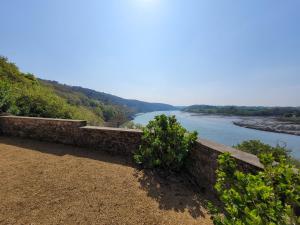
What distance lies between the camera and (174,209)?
3246mm

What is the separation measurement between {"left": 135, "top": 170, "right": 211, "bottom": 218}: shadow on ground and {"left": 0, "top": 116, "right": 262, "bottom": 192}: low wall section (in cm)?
34

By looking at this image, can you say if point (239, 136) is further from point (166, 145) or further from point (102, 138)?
point (166, 145)

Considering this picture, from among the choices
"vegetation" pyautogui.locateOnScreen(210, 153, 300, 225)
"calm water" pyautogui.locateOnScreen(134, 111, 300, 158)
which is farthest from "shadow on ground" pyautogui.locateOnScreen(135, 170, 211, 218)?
"calm water" pyautogui.locateOnScreen(134, 111, 300, 158)

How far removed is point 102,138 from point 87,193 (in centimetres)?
229

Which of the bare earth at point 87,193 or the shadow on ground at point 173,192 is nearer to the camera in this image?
the bare earth at point 87,193

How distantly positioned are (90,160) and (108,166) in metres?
0.59

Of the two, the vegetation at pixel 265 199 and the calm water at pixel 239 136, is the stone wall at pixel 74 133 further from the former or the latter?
the calm water at pixel 239 136

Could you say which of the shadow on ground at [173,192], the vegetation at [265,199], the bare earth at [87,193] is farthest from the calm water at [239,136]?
the vegetation at [265,199]

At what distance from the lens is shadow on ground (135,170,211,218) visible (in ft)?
10.9

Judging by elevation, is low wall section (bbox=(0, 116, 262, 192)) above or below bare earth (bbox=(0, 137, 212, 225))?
above

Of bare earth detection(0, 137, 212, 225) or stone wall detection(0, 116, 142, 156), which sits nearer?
bare earth detection(0, 137, 212, 225)

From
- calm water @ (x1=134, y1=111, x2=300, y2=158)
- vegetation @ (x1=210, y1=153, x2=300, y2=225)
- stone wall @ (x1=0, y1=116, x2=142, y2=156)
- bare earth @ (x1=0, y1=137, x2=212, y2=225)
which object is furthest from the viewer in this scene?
calm water @ (x1=134, y1=111, x2=300, y2=158)

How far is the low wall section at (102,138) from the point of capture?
13.0ft

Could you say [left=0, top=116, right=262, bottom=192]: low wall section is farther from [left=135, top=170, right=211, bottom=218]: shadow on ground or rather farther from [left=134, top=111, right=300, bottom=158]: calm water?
[left=134, top=111, right=300, bottom=158]: calm water
